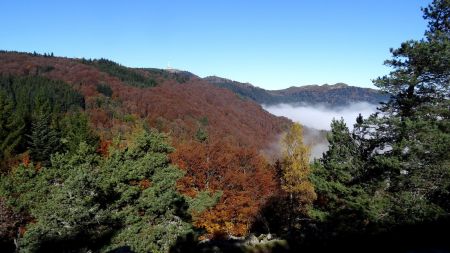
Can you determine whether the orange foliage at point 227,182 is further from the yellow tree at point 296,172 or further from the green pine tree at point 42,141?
the green pine tree at point 42,141

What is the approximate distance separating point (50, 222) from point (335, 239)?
45.1 feet

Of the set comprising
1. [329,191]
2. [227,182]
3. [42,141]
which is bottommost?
[227,182]

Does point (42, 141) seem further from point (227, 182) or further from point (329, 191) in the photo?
point (329, 191)

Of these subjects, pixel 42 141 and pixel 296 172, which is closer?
pixel 296 172

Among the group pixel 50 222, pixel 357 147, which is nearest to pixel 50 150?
pixel 50 222

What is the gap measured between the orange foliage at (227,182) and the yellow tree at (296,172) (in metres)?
4.29

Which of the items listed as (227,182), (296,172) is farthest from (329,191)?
(227,182)

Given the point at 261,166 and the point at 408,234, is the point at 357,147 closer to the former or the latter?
the point at 408,234

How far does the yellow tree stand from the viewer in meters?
38.1

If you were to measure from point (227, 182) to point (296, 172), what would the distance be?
10.3 m

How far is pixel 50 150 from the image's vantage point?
174 ft

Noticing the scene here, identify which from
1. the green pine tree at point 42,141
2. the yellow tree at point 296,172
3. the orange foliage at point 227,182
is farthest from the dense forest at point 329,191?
the green pine tree at point 42,141

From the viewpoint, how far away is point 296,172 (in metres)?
38.1

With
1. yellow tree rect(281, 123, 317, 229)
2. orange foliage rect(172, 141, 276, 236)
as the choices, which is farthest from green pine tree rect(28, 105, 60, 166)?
yellow tree rect(281, 123, 317, 229)
